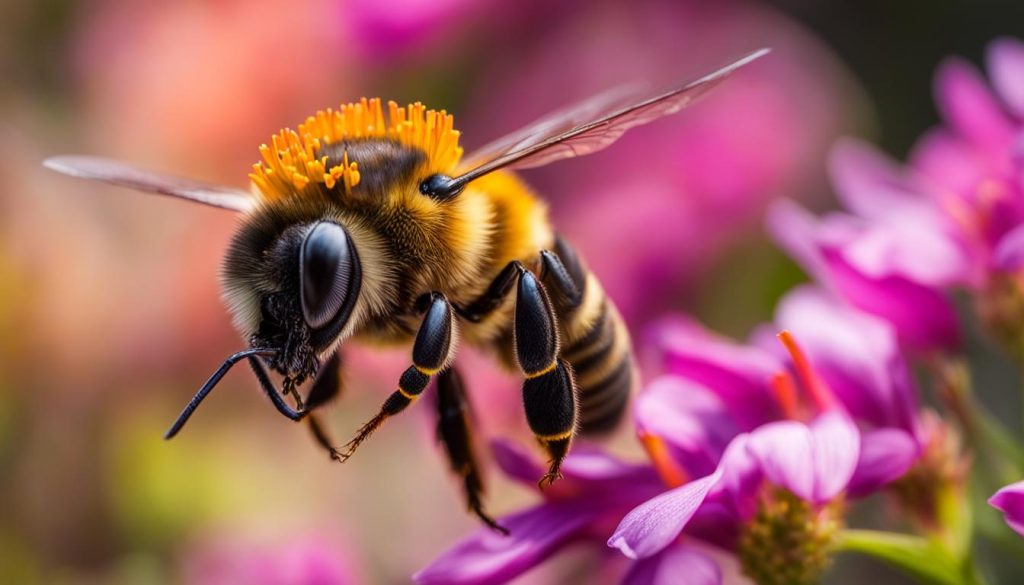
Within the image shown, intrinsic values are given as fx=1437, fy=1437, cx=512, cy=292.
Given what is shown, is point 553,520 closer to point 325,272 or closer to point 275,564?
point 325,272

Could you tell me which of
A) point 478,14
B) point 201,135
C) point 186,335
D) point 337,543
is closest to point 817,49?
point 478,14

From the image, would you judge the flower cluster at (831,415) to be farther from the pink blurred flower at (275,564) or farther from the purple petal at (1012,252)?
the pink blurred flower at (275,564)

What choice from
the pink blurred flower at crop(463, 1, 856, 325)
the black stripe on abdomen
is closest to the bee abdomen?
the black stripe on abdomen

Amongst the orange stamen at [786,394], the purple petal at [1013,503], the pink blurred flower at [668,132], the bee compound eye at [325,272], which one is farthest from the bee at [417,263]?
the pink blurred flower at [668,132]

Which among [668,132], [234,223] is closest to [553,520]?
[234,223]

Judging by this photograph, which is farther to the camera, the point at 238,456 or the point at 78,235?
the point at 78,235

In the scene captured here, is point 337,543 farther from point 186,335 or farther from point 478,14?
point 478,14
